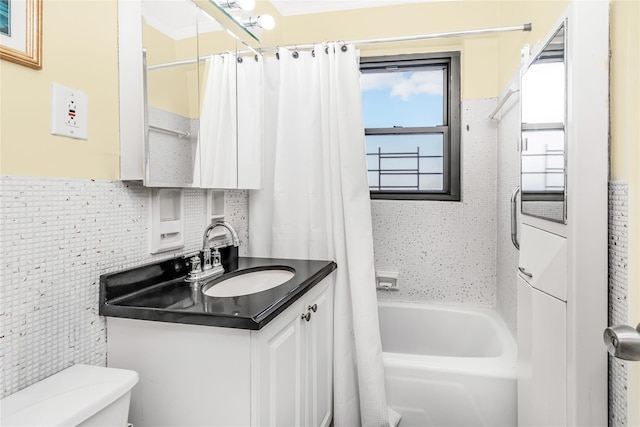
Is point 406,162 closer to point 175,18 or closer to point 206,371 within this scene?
point 175,18

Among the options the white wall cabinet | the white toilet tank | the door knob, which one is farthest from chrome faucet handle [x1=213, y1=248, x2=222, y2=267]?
the door knob

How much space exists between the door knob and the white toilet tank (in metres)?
1.06

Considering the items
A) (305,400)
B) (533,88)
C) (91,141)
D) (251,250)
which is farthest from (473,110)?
(91,141)

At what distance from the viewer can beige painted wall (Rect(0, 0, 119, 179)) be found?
86cm

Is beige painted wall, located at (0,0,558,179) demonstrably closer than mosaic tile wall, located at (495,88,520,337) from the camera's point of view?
Yes

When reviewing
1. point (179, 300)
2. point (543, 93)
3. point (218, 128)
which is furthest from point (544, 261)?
point (218, 128)

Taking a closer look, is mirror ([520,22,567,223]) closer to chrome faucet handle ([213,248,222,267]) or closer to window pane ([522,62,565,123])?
window pane ([522,62,565,123])

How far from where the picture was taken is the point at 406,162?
2.67m

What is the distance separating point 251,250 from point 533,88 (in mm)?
1514

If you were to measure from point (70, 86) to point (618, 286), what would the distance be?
1.55m

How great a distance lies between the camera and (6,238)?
86 centimetres

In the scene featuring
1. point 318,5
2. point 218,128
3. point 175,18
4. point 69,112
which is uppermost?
point 318,5

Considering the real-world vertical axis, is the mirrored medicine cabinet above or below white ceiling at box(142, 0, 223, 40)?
below

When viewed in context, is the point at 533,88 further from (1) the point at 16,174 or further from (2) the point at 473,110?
(1) the point at 16,174
